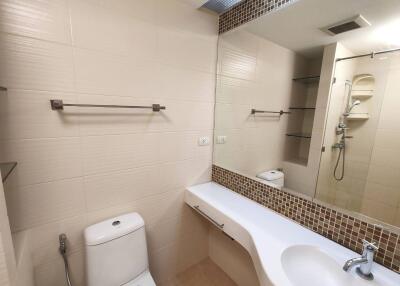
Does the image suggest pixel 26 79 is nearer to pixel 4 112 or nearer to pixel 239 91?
pixel 4 112

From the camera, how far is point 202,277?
5.96 feet

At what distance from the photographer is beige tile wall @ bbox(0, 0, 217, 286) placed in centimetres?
98

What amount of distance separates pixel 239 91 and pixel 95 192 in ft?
4.61

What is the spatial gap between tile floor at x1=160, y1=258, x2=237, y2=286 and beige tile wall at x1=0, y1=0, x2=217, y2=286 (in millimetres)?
192

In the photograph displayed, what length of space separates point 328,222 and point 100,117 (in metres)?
1.49

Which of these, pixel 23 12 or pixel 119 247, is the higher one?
pixel 23 12

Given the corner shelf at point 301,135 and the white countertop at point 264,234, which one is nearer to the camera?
the white countertop at point 264,234

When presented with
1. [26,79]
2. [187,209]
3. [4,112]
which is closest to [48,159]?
[4,112]

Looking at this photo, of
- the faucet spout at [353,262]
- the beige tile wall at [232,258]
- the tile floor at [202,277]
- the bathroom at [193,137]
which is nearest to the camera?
the faucet spout at [353,262]

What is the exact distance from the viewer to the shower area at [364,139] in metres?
0.99

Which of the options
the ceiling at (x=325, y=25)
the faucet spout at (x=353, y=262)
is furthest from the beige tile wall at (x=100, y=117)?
the faucet spout at (x=353, y=262)

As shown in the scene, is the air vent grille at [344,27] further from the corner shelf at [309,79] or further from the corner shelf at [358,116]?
the corner shelf at [358,116]

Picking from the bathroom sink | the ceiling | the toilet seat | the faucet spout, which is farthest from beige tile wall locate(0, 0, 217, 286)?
the faucet spout

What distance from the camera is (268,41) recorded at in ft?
4.87
